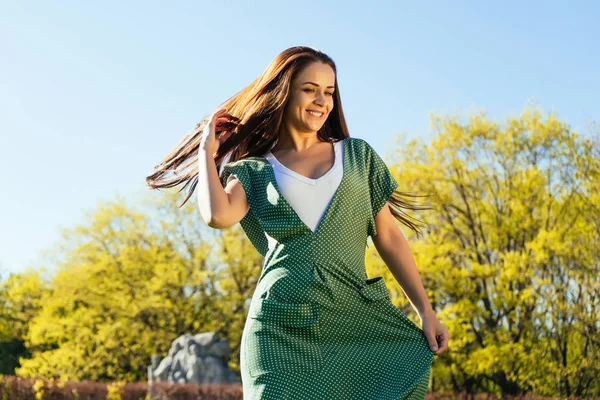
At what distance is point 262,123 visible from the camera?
10.1 ft

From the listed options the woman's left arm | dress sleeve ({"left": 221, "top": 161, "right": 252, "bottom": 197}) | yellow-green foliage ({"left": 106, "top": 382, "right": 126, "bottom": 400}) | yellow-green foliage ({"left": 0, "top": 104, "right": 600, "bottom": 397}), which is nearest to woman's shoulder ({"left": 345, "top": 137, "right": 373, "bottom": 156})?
the woman's left arm

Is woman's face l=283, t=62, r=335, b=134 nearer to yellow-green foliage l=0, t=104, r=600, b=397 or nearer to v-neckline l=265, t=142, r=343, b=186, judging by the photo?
v-neckline l=265, t=142, r=343, b=186

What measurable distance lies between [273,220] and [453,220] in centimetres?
1465

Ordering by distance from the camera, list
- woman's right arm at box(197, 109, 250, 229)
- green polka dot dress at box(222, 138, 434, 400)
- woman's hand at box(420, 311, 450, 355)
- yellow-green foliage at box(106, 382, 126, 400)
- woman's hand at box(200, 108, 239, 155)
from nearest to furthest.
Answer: green polka dot dress at box(222, 138, 434, 400), woman's right arm at box(197, 109, 250, 229), woman's hand at box(420, 311, 450, 355), woman's hand at box(200, 108, 239, 155), yellow-green foliage at box(106, 382, 126, 400)

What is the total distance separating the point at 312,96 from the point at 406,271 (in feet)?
2.33

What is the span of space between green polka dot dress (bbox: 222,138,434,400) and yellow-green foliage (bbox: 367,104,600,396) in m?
9.67

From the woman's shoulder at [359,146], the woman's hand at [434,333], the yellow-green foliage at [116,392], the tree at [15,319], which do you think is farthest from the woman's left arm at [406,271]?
the tree at [15,319]

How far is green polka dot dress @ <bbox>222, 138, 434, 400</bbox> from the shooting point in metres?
2.59

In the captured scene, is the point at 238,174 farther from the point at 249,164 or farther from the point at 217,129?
the point at 217,129

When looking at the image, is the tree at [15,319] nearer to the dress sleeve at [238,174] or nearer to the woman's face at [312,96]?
the dress sleeve at [238,174]

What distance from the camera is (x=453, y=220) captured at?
1709cm

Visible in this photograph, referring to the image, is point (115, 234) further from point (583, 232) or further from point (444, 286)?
point (583, 232)

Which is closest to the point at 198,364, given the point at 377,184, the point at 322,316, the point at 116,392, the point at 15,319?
the point at 116,392

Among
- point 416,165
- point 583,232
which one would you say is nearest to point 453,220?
point 416,165
